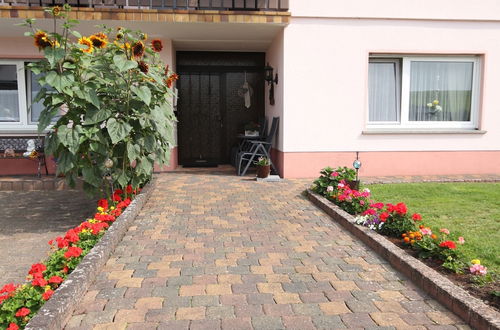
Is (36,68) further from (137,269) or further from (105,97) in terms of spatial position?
(137,269)

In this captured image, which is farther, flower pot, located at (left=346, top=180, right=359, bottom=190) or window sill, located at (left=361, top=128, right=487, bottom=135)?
window sill, located at (left=361, top=128, right=487, bottom=135)

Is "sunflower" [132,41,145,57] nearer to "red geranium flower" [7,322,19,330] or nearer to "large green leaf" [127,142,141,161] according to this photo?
"large green leaf" [127,142,141,161]

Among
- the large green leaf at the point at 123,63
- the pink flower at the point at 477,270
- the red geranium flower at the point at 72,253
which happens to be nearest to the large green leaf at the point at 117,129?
the large green leaf at the point at 123,63

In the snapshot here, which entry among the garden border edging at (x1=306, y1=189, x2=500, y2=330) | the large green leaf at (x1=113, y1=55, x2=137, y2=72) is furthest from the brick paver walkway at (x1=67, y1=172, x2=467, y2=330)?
the large green leaf at (x1=113, y1=55, x2=137, y2=72)

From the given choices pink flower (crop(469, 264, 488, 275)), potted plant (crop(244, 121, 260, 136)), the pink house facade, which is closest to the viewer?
pink flower (crop(469, 264, 488, 275))

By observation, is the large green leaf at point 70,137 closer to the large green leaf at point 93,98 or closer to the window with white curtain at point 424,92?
the large green leaf at point 93,98

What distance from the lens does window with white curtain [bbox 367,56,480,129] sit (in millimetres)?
7855

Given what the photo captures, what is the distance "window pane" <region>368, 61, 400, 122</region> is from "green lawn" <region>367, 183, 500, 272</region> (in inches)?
A: 76.8

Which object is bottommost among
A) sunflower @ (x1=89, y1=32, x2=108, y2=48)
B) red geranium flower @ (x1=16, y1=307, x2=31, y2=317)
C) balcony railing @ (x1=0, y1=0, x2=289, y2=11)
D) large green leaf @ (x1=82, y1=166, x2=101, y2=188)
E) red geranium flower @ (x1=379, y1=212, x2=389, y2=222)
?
red geranium flower @ (x1=16, y1=307, x2=31, y2=317)

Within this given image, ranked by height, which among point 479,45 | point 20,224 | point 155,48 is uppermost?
point 479,45

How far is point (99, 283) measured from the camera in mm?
2895

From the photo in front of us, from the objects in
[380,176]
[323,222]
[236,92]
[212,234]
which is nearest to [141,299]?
[212,234]

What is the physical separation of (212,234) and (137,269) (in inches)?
41.4

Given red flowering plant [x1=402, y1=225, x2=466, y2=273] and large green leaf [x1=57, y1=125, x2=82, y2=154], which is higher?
large green leaf [x1=57, y1=125, x2=82, y2=154]
